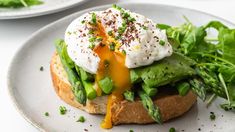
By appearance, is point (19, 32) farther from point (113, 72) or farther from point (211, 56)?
point (211, 56)

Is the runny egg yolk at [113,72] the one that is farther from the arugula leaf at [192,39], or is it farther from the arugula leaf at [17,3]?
the arugula leaf at [17,3]

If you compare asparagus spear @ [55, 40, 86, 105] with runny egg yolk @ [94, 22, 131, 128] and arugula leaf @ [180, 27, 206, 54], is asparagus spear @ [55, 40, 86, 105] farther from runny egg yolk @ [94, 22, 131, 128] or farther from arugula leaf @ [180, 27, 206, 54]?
arugula leaf @ [180, 27, 206, 54]

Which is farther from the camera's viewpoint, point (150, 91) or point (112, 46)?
point (112, 46)

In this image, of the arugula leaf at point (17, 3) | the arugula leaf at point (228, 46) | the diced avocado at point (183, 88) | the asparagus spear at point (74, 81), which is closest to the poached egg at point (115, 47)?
the asparagus spear at point (74, 81)

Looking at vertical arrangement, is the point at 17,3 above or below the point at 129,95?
above

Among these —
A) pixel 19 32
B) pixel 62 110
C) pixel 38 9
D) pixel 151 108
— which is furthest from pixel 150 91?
pixel 19 32

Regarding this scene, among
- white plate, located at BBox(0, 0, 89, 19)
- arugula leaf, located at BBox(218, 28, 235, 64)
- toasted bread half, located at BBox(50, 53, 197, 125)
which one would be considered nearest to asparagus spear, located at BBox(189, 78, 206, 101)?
toasted bread half, located at BBox(50, 53, 197, 125)

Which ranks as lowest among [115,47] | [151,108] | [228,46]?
[151,108]
